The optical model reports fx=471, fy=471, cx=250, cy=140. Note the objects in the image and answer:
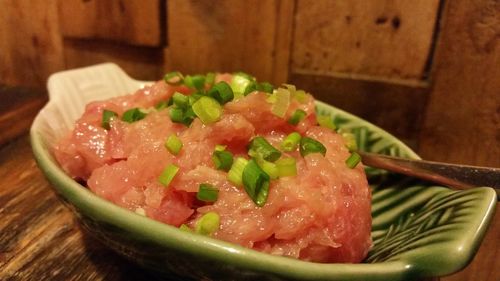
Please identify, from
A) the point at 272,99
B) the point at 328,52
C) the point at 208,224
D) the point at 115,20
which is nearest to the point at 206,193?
the point at 208,224

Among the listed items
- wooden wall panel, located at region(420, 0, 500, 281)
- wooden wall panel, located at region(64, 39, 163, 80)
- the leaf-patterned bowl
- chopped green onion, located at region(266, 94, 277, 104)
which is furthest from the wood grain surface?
wooden wall panel, located at region(420, 0, 500, 281)

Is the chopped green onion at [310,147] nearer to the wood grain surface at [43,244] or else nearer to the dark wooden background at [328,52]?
the wood grain surface at [43,244]

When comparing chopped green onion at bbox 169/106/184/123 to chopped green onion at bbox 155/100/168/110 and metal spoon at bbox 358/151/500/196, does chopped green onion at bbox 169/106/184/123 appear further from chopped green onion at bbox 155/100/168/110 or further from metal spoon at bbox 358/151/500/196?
metal spoon at bbox 358/151/500/196

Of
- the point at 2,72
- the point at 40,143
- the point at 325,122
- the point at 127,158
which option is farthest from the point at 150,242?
the point at 2,72

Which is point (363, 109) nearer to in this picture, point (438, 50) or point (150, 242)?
point (438, 50)

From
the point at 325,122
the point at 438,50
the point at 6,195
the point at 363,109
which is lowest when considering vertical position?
the point at 6,195

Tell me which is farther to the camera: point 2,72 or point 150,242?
point 2,72

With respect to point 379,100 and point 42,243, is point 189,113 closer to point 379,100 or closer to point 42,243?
point 42,243

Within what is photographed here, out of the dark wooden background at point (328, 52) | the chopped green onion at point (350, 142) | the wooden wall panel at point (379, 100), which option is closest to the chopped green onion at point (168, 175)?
the chopped green onion at point (350, 142)
